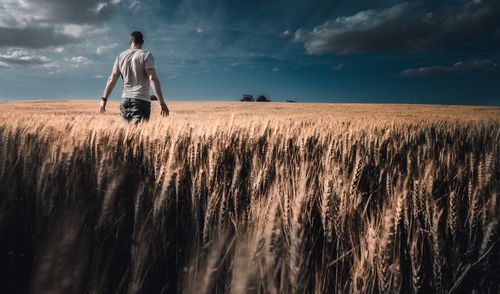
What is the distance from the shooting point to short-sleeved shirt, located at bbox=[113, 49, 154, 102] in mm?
4645

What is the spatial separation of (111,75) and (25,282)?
15.4ft

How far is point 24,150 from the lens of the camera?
1.44 metres

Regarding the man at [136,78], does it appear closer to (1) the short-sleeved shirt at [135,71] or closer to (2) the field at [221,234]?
(1) the short-sleeved shirt at [135,71]

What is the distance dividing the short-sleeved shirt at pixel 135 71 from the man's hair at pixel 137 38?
15 centimetres

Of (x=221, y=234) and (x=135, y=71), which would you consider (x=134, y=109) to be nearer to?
(x=135, y=71)

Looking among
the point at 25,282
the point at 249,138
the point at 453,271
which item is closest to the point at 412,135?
the point at 249,138

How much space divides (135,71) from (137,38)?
0.50 m

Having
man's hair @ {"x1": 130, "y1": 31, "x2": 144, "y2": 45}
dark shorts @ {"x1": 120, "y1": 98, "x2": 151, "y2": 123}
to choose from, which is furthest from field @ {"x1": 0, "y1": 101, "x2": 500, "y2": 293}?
man's hair @ {"x1": 130, "y1": 31, "x2": 144, "y2": 45}

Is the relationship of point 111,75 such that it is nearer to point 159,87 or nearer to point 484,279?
point 159,87

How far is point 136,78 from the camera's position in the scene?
15.4ft

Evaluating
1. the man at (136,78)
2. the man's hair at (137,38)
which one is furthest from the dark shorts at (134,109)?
the man's hair at (137,38)

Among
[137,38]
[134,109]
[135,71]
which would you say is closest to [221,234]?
[134,109]

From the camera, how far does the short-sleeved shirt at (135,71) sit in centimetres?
464

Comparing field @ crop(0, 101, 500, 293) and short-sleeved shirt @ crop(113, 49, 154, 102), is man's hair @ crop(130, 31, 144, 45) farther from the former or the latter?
field @ crop(0, 101, 500, 293)
